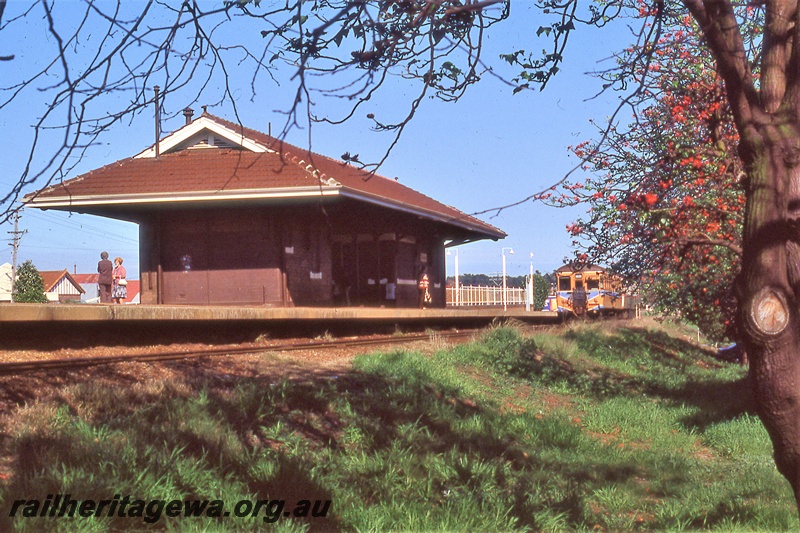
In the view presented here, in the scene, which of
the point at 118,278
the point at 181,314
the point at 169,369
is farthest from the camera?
the point at 118,278

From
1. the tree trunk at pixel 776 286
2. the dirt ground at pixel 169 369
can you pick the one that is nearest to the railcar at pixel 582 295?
the dirt ground at pixel 169 369

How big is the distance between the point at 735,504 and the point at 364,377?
4.42 meters

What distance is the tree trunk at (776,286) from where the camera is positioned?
11.5 feet

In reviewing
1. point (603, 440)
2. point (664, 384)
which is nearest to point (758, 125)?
point (603, 440)

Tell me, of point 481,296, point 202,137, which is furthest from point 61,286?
point 202,137

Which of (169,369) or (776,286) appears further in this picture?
(169,369)

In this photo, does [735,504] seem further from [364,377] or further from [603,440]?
[364,377]

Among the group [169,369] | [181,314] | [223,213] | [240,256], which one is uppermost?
[223,213]

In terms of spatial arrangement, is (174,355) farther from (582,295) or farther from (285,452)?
(582,295)

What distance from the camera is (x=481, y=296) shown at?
132ft

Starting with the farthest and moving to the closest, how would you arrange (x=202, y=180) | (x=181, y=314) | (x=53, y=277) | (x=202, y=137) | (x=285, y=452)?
(x=53, y=277) < (x=202, y=137) < (x=202, y=180) < (x=181, y=314) < (x=285, y=452)

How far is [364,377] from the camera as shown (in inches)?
379

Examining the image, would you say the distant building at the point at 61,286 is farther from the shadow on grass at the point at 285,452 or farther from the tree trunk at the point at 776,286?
the tree trunk at the point at 776,286

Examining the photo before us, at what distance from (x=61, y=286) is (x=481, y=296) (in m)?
64.1
